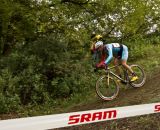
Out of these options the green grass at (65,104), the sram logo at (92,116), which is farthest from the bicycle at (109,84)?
the sram logo at (92,116)

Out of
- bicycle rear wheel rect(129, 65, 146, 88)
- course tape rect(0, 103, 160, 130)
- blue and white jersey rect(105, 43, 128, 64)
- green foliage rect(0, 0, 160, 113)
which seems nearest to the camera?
course tape rect(0, 103, 160, 130)

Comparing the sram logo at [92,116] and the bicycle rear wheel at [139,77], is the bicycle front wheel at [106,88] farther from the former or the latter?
the sram logo at [92,116]

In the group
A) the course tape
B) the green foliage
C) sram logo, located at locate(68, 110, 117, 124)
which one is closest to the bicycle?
the green foliage

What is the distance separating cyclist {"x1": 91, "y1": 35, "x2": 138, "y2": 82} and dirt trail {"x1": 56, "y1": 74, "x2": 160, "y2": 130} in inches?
24.2

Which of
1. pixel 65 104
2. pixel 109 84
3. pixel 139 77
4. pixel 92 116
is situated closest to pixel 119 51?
pixel 109 84

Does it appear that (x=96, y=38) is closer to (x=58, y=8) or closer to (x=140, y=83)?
(x=140, y=83)

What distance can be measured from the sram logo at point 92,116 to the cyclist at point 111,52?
167 inches

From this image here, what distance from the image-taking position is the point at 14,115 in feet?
46.8

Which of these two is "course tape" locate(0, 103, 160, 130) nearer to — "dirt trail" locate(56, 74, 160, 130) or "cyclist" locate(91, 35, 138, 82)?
"dirt trail" locate(56, 74, 160, 130)

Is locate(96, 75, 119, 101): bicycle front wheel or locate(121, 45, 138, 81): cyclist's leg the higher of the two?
locate(121, 45, 138, 81): cyclist's leg

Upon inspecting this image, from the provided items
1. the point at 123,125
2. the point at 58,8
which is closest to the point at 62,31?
the point at 58,8

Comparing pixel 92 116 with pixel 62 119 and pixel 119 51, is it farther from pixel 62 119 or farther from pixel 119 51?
pixel 119 51

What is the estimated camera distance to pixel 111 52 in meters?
12.3

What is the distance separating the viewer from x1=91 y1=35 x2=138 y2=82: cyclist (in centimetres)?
1224
